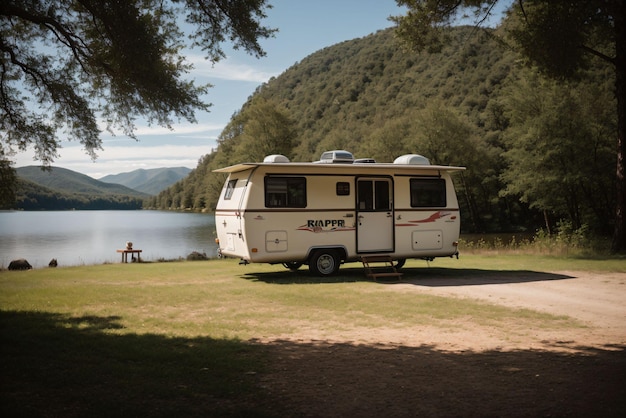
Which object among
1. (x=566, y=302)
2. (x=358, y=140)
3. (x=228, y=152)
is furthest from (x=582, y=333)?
(x=358, y=140)

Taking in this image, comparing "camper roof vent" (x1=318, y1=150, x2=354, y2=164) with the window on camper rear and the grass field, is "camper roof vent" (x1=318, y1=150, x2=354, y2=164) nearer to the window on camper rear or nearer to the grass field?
the window on camper rear

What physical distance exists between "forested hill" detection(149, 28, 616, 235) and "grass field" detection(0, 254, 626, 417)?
12034 millimetres

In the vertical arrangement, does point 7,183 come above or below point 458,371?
above

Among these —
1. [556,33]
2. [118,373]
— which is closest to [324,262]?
[118,373]

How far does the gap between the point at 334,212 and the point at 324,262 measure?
4.16 ft

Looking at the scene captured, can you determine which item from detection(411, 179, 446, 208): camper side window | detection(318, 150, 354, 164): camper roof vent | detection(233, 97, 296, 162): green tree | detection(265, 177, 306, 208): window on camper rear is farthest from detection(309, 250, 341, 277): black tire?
detection(233, 97, 296, 162): green tree

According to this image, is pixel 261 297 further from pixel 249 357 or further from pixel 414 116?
pixel 414 116

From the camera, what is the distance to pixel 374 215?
13.5 meters

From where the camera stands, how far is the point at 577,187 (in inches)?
1248

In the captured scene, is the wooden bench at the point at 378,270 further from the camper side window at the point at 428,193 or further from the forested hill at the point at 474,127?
the forested hill at the point at 474,127

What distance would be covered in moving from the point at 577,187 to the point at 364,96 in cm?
5999

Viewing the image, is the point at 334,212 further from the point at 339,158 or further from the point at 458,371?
the point at 458,371

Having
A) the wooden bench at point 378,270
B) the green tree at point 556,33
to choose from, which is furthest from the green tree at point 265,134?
the wooden bench at point 378,270

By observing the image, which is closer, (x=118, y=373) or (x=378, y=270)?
(x=118, y=373)
